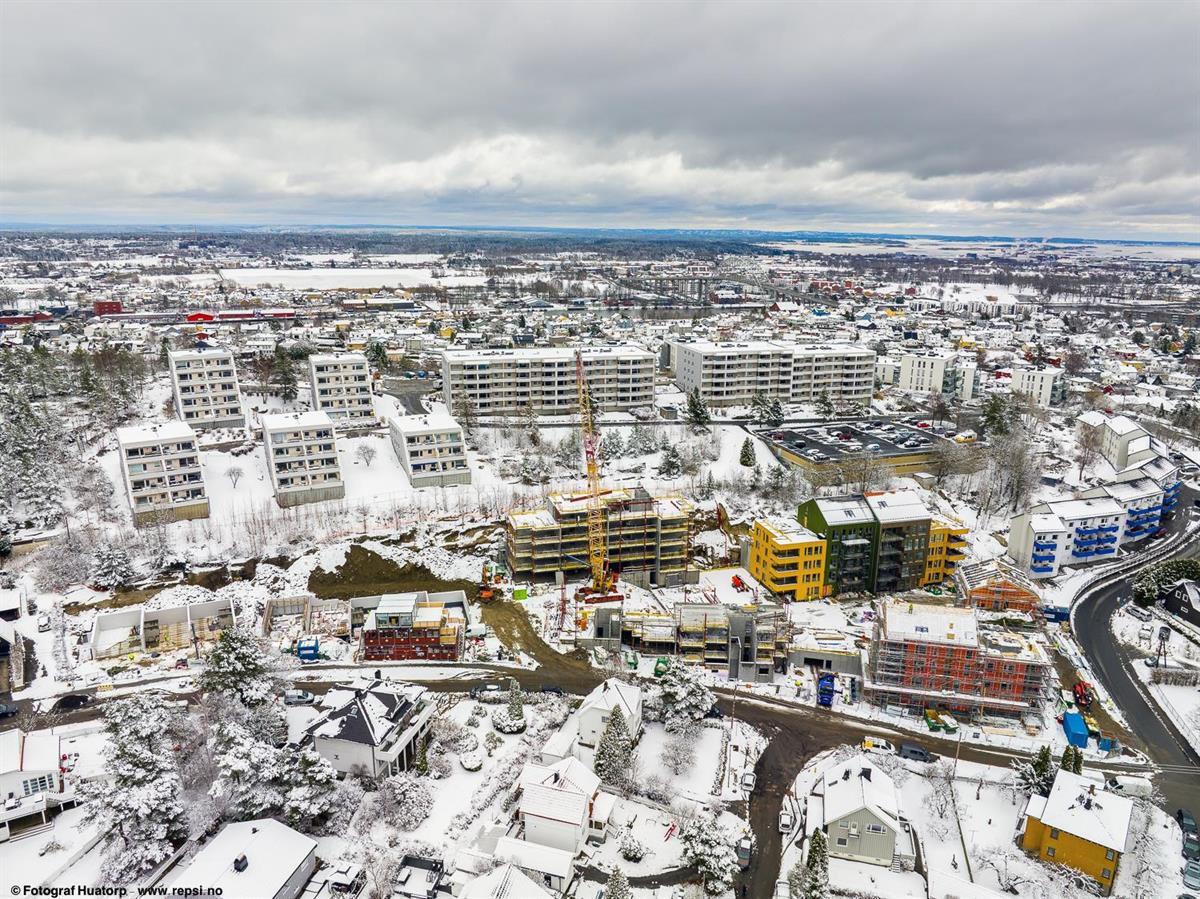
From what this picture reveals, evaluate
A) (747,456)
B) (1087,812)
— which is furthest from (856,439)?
(1087,812)

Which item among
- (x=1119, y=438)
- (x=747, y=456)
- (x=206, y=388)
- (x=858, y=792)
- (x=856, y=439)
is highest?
(x=206, y=388)

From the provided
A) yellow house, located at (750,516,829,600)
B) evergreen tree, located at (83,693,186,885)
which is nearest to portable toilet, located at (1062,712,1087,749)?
yellow house, located at (750,516,829,600)

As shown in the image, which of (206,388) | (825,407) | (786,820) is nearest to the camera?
(786,820)

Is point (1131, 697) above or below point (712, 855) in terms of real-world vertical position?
below

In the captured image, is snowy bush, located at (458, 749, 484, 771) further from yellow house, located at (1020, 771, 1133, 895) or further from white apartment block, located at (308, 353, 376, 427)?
white apartment block, located at (308, 353, 376, 427)

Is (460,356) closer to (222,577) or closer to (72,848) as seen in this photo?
(222,577)

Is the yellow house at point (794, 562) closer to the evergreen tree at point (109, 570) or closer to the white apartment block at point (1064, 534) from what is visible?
the white apartment block at point (1064, 534)

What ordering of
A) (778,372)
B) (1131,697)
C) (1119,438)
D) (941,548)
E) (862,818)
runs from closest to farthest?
1. (862,818)
2. (1131,697)
3. (941,548)
4. (1119,438)
5. (778,372)

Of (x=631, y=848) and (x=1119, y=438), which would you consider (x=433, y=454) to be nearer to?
Answer: (x=631, y=848)

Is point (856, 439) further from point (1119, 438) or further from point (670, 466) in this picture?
point (1119, 438)

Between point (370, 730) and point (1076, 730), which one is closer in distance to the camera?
point (370, 730)
